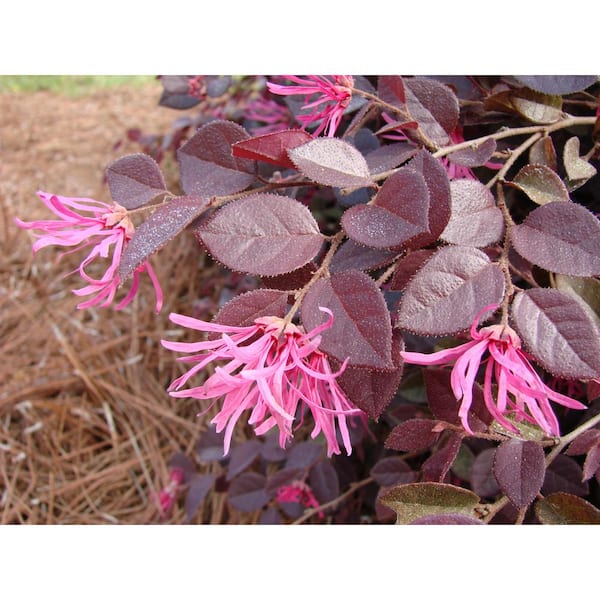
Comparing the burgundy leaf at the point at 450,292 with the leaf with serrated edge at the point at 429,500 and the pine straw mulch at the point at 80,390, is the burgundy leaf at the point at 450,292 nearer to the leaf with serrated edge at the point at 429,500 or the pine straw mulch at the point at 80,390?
the leaf with serrated edge at the point at 429,500

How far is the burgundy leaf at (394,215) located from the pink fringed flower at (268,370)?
82 mm

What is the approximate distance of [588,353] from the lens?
0.44 meters

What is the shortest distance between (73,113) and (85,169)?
0.38 meters

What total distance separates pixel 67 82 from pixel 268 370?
7.39 ft

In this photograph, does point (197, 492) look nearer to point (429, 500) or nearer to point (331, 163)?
point (429, 500)

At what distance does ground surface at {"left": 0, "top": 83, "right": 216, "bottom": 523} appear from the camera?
126 cm

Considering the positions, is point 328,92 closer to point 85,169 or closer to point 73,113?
point 85,169

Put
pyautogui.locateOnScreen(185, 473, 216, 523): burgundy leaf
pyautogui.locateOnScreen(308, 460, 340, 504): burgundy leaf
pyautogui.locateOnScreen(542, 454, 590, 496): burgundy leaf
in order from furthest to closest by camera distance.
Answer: pyautogui.locateOnScreen(185, 473, 216, 523): burgundy leaf → pyautogui.locateOnScreen(308, 460, 340, 504): burgundy leaf → pyautogui.locateOnScreen(542, 454, 590, 496): burgundy leaf

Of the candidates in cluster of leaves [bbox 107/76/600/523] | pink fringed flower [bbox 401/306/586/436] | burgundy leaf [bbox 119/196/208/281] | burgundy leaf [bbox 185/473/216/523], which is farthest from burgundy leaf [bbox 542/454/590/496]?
burgundy leaf [bbox 185/473/216/523]

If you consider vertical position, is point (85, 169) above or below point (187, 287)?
above

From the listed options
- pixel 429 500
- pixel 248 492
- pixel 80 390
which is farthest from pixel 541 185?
pixel 80 390

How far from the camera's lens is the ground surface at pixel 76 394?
126cm

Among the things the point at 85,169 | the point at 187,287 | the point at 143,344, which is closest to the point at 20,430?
the point at 143,344

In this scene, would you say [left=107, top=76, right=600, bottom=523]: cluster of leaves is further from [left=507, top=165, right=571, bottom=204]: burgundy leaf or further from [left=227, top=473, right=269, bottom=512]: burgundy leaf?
[left=227, top=473, right=269, bottom=512]: burgundy leaf
